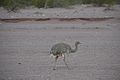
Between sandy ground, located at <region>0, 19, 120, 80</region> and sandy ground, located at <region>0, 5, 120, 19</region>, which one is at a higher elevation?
sandy ground, located at <region>0, 19, 120, 80</region>

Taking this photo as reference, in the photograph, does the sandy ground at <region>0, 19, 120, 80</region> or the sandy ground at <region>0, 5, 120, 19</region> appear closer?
the sandy ground at <region>0, 19, 120, 80</region>

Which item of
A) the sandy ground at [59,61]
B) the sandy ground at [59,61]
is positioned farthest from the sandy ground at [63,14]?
the sandy ground at [59,61]

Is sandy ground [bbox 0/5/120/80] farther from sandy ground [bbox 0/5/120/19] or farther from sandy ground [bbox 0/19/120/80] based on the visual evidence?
sandy ground [bbox 0/5/120/19]

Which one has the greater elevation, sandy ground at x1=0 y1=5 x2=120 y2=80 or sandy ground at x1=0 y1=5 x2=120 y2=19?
sandy ground at x1=0 y1=5 x2=120 y2=80

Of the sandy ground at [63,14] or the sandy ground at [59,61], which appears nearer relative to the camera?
the sandy ground at [59,61]

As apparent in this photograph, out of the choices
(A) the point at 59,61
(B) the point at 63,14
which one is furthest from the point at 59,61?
(B) the point at 63,14

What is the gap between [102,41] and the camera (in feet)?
71.4

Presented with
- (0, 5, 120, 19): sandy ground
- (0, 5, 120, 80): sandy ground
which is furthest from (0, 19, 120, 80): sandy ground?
(0, 5, 120, 19): sandy ground

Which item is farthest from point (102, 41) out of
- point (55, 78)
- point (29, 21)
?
point (29, 21)

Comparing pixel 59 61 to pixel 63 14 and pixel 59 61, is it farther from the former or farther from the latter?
pixel 63 14

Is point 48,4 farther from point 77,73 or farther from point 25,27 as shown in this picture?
point 77,73

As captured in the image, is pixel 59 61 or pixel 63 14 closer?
pixel 59 61

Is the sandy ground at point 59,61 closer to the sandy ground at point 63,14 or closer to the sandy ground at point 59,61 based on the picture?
the sandy ground at point 59,61

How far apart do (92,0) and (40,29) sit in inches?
1411
